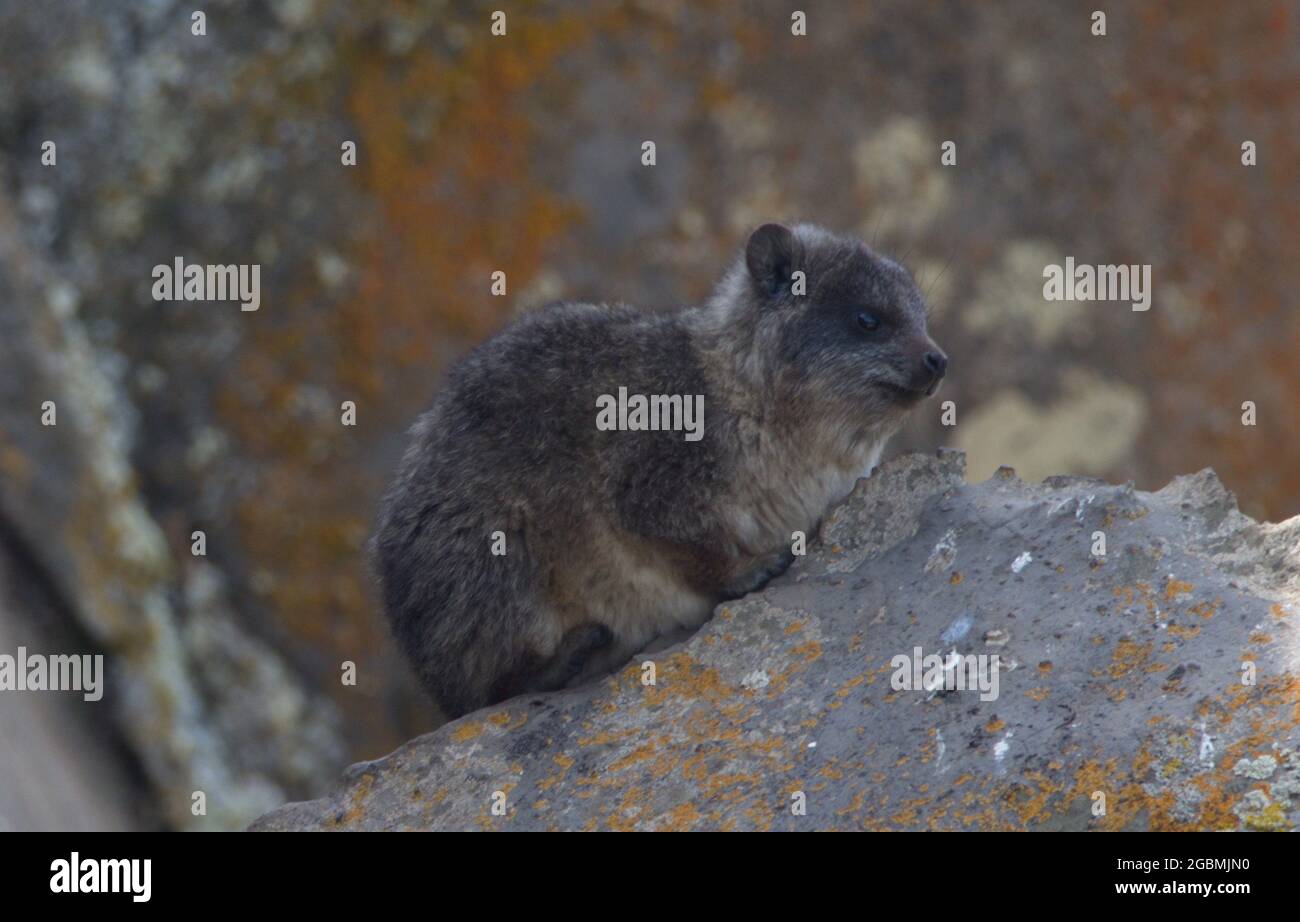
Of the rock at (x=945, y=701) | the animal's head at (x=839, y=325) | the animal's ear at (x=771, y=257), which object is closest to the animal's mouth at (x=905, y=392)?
the animal's head at (x=839, y=325)

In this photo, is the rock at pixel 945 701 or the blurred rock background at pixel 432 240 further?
the blurred rock background at pixel 432 240

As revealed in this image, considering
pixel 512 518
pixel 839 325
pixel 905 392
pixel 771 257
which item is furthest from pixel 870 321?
pixel 512 518

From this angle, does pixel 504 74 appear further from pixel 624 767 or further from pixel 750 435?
pixel 624 767

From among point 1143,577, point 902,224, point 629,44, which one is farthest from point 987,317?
point 1143,577

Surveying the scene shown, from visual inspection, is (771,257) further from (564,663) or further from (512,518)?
(564,663)

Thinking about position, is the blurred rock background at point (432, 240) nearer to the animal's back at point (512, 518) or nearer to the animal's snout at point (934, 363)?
the animal's back at point (512, 518)
